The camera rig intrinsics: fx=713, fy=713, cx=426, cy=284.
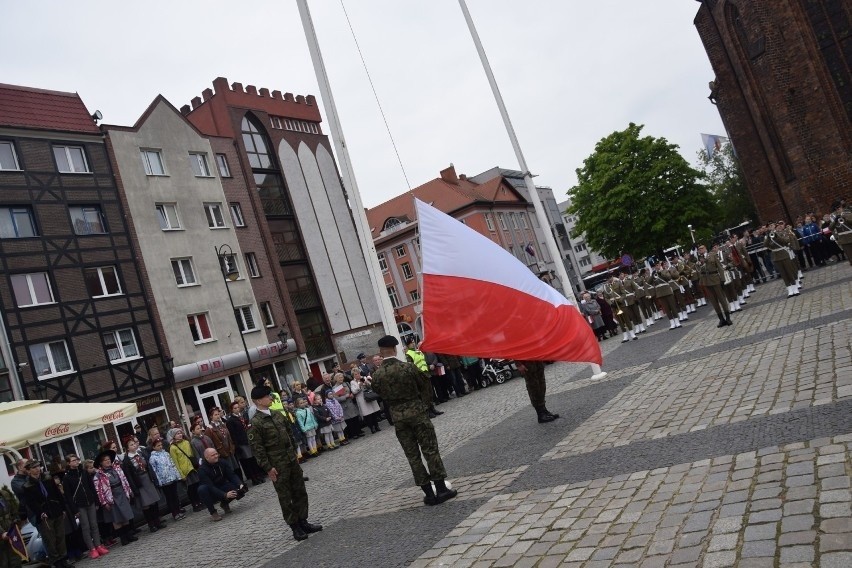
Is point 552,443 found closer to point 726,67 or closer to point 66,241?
point 66,241

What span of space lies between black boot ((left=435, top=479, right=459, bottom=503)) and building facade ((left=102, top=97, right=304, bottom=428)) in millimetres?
22046

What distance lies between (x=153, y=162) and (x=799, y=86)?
2891 centimetres

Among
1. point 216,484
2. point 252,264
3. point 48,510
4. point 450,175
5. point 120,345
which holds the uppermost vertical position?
point 450,175

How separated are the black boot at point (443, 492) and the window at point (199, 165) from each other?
100.0 feet

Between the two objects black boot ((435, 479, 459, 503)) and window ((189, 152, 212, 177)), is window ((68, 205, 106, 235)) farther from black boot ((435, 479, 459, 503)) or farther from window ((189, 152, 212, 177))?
black boot ((435, 479, 459, 503))

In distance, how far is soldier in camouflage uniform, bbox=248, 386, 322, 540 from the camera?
8.23 metres

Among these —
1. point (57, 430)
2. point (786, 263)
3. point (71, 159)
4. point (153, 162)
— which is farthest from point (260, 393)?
point (153, 162)

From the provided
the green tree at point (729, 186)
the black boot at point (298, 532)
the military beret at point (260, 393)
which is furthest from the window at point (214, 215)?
the green tree at point (729, 186)

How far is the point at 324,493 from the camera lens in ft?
35.8

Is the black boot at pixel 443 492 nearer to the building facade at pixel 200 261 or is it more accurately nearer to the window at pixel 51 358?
the building facade at pixel 200 261

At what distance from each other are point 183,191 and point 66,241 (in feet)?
23.1

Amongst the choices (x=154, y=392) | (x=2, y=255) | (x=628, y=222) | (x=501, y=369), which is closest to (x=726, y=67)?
(x=628, y=222)

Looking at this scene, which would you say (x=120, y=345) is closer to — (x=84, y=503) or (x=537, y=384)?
(x=84, y=503)

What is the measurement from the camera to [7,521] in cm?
1084
